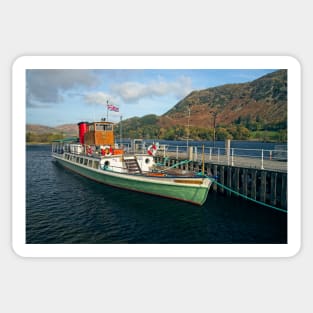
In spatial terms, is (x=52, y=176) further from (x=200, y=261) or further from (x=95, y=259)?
(x=200, y=261)

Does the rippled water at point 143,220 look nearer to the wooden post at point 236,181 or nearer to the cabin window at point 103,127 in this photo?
the wooden post at point 236,181

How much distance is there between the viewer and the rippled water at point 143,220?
328 inches

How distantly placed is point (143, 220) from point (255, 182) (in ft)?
21.3

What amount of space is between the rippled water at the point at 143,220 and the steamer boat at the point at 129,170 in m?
0.57

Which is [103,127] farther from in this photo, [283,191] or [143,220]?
[283,191]

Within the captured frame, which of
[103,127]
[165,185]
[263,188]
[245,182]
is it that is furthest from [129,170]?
[263,188]

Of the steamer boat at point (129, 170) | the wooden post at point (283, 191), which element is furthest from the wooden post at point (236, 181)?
the steamer boat at point (129, 170)

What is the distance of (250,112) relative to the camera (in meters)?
15.3

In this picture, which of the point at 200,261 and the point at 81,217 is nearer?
the point at 200,261
